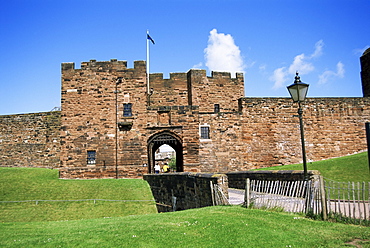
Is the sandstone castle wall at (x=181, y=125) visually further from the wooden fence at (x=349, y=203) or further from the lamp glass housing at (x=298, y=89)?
the wooden fence at (x=349, y=203)

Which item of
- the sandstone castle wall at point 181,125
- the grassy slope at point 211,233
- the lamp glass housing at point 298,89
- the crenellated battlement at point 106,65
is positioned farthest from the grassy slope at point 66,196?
the lamp glass housing at point 298,89

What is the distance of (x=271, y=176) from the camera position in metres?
15.7

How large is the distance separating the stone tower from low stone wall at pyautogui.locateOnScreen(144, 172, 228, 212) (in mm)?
20877

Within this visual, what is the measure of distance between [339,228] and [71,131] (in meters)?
19.8

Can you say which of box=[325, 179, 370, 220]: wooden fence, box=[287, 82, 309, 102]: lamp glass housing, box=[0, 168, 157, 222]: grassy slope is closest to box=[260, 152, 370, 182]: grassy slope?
box=[325, 179, 370, 220]: wooden fence

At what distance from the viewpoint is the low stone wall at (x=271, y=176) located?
13107 mm

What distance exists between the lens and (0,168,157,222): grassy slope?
17.8 metres

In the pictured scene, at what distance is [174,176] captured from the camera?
18.1 m

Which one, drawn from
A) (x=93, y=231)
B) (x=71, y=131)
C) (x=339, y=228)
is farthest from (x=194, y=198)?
(x=71, y=131)

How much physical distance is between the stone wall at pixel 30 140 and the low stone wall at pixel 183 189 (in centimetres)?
1226

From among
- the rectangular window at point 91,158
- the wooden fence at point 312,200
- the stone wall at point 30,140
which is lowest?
the wooden fence at point 312,200

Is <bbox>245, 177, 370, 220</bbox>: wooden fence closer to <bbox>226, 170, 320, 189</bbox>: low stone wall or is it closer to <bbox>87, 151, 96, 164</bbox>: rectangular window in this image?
<bbox>226, 170, 320, 189</bbox>: low stone wall

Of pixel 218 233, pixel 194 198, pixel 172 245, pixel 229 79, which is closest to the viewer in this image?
pixel 172 245

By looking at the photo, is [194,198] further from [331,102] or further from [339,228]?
[331,102]
